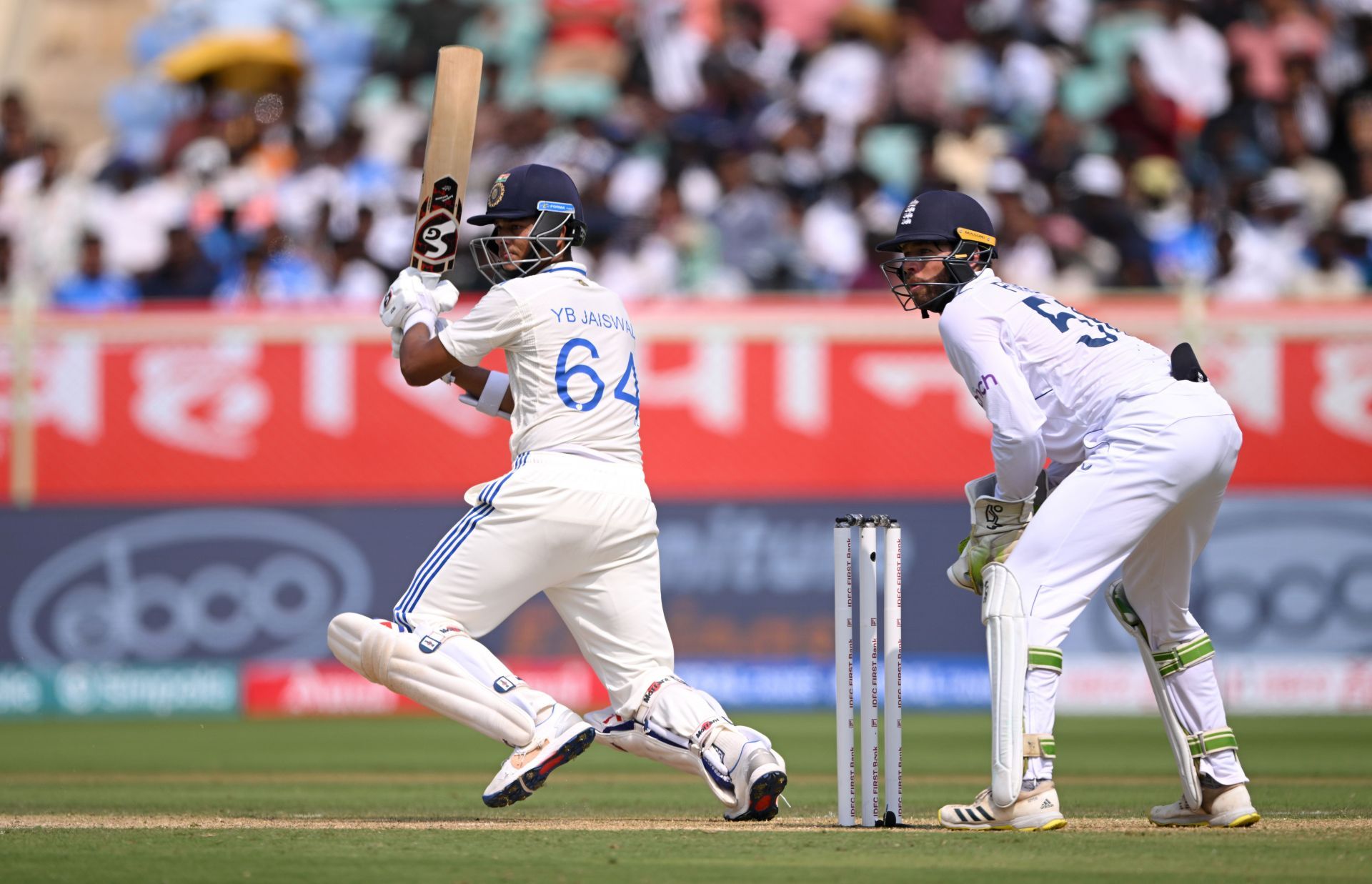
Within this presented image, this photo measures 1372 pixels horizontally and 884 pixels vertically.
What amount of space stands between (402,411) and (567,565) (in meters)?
6.98

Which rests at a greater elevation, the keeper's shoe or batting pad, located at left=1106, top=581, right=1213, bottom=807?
batting pad, located at left=1106, top=581, right=1213, bottom=807

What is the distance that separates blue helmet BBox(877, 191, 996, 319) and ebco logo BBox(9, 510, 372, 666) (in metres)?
7.06

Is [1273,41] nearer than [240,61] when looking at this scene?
Yes

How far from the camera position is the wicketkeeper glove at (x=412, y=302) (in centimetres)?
635

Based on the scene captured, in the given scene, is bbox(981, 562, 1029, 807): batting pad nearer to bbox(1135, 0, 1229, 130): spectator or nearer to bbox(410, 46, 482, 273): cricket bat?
bbox(410, 46, 482, 273): cricket bat

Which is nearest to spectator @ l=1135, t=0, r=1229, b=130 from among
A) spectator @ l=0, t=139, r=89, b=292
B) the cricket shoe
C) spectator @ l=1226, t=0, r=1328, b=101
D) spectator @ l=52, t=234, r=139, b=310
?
spectator @ l=1226, t=0, r=1328, b=101

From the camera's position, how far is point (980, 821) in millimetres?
5754

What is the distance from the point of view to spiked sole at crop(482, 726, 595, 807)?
237 inches

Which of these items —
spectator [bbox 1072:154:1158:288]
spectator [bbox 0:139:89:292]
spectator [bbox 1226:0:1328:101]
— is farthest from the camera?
spectator [bbox 1226:0:1328:101]

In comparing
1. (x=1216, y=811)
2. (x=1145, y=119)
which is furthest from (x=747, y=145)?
(x=1216, y=811)

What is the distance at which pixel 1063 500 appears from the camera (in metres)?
5.76

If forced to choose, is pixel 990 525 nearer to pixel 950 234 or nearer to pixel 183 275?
pixel 950 234

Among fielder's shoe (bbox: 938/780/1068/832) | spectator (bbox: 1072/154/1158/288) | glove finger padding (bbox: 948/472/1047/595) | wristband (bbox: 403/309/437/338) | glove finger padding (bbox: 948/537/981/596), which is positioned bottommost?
fielder's shoe (bbox: 938/780/1068/832)

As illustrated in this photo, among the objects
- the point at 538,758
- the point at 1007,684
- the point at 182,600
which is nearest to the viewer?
the point at 1007,684
